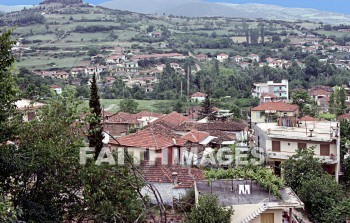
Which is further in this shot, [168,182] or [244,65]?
[244,65]

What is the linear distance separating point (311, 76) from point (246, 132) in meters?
37.4

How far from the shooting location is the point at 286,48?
90688 millimetres

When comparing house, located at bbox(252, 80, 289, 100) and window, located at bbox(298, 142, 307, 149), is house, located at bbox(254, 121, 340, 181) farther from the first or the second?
house, located at bbox(252, 80, 289, 100)

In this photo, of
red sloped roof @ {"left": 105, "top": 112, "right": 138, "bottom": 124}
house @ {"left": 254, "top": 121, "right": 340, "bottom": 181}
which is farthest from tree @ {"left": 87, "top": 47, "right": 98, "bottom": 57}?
house @ {"left": 254, "top": 121, "right": 340, "bottom": 181}

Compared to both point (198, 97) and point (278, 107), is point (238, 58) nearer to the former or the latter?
point (198, 97)

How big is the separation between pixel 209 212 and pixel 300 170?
670 cm

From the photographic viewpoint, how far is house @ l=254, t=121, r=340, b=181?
19391 millimetres

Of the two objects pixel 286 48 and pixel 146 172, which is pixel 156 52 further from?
pixel 146 172

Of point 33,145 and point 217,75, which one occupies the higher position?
point 33,145

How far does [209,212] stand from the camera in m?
11.3

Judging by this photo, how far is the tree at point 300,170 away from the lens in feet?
55.1

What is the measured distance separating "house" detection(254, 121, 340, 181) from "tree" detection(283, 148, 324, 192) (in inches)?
73.2

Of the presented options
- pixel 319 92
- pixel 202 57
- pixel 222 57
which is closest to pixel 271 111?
pixel 319 92

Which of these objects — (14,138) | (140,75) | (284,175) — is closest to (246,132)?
(284,175)
